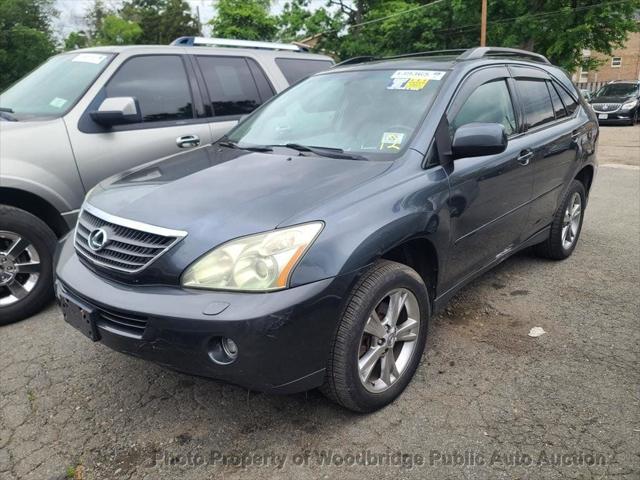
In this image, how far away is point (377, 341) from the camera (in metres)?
2.54

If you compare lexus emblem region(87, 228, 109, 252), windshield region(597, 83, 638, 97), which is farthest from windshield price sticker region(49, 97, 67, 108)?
windshield region(597, 83, 638, 97)

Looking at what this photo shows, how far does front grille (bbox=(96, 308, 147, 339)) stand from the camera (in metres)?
2.21

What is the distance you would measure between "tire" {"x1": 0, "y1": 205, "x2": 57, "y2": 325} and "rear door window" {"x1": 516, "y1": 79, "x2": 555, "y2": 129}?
139 inches

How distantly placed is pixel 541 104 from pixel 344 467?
3164 mm

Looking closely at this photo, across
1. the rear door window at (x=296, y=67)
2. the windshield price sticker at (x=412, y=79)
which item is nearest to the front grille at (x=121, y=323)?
the windshield price sticker at (x=412, y=79)

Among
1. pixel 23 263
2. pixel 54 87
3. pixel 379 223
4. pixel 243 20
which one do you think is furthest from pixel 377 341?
pixel 243 20

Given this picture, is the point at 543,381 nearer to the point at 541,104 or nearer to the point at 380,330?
the point at 380,330

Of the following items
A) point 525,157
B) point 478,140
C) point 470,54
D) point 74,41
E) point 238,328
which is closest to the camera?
point 238,328

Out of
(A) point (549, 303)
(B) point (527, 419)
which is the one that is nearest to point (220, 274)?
(B) point (527, 419)

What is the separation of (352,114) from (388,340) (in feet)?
4.63

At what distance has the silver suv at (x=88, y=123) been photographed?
3594 mm

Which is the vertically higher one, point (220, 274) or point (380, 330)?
point (220, 274)

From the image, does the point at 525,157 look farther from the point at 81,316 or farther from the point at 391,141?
the point at 81,316

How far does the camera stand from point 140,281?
229 centimetres
